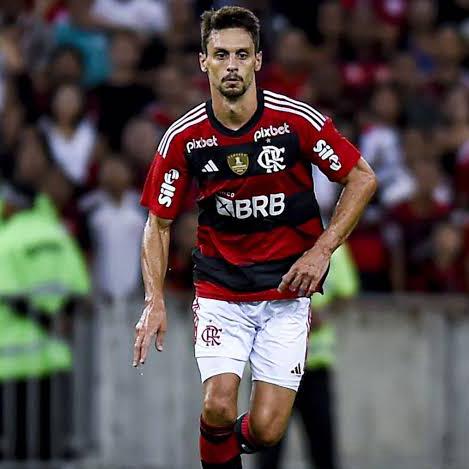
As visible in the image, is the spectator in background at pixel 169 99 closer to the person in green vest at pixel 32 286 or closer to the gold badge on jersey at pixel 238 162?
the person in green vest at pixel 32 286

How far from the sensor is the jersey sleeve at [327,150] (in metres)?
9.03

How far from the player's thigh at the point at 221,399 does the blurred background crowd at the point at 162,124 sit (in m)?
4.01

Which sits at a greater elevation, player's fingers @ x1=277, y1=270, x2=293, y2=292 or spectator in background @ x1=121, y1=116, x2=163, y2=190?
spectator in background @ x1=121, y1=116, x2=163, y2=190

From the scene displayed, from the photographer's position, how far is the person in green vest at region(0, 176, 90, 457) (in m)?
12.9

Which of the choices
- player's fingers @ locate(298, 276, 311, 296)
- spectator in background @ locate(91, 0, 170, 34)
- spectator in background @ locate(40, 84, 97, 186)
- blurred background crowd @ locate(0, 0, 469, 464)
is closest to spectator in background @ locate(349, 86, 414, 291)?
blurred background crowd @ locate(0, 0, 469, 464)

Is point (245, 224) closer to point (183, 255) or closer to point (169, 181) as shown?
point (169, 181)

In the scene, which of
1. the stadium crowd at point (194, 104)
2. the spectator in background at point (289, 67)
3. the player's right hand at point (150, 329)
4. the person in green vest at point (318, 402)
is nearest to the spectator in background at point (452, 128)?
the stadium crowd at point (194, 104)

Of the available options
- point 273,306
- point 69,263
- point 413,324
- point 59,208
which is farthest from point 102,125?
point 273,306

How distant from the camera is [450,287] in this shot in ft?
46.9

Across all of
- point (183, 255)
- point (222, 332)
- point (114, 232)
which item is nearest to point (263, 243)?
point (222, 332)

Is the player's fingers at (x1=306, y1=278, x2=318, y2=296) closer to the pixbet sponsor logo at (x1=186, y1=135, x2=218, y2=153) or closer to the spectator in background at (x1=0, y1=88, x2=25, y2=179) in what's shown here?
the pixbet sponsor logo at (x1=186, y1=135, x2=218, y2=153)

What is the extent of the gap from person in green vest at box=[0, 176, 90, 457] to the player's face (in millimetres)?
4250

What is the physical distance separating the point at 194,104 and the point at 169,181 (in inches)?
234

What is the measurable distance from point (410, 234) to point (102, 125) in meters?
3.04
